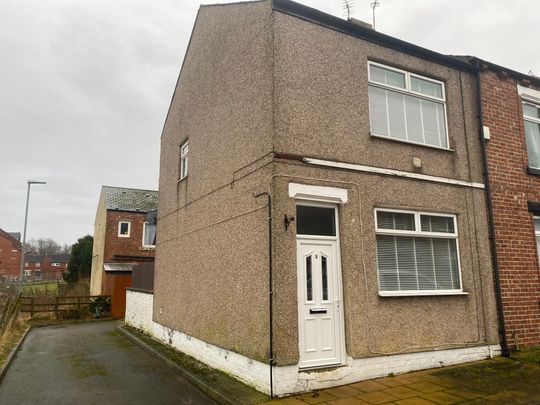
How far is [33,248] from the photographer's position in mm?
Answer: 98938

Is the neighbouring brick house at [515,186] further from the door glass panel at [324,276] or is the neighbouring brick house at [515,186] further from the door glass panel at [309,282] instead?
the door glass panel at [309,282]

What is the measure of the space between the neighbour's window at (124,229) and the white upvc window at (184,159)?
54.5 feet

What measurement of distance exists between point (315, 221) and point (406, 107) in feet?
10.7

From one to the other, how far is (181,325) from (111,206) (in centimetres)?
1864

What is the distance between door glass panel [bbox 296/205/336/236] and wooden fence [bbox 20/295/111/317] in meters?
17.2

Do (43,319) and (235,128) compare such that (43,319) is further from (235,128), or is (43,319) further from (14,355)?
(235,128)

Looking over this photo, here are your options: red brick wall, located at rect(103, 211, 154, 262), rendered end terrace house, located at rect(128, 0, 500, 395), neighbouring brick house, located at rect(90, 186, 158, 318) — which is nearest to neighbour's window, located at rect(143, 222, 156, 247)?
neighbouring brick house, located at rect(90, 186, 158, 318)

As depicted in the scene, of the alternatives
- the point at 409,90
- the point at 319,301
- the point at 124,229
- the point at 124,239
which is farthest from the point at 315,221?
the point at 124,229

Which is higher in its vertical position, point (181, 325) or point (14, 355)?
point (181, 325)

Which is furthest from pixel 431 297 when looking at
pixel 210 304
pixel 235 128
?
pixel 235 128

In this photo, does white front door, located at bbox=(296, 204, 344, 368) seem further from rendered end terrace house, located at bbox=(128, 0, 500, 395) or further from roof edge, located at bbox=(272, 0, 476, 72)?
roof edge, located at bbox=(272, 0, 476, 72)

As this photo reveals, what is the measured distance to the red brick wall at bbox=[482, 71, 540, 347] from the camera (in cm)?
800

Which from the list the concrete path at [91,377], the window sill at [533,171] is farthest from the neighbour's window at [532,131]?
the concrete path at [91,377]

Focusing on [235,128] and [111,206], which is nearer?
[235,128]
